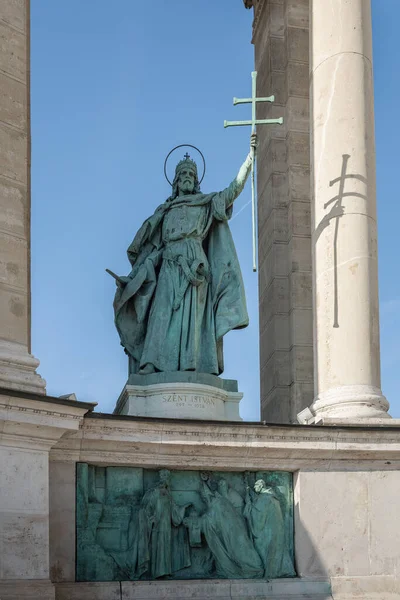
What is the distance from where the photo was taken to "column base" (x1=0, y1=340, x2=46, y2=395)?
21.9 metres

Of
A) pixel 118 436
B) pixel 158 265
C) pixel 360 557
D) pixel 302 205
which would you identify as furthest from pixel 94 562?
pixel 302 205

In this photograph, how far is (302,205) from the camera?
31.0m

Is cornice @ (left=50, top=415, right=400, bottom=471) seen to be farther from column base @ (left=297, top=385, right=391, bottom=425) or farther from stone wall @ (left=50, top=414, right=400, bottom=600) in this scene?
column base @ (left=297, top=385, right=391, bottom=425)

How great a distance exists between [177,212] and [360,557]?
7.53 meters

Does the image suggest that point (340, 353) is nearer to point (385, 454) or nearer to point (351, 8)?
point (385, 454)

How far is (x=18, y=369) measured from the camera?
875 inches

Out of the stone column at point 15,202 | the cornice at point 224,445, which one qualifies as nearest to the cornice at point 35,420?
the cornice at point 224,445

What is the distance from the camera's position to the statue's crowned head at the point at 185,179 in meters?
27.1

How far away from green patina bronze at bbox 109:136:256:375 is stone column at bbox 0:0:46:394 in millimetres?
3441

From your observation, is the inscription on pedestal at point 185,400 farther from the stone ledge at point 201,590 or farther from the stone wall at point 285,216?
the stone wall at point 285,216

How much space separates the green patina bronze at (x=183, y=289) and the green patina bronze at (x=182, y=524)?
9.09 ft

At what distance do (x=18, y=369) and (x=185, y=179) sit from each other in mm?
6545

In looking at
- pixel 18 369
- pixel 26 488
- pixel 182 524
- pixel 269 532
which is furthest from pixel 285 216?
pixel 26 488

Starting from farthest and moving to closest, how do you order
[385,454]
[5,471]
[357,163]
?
1. [357,163]
2. [385,454]
3. [5,471]
